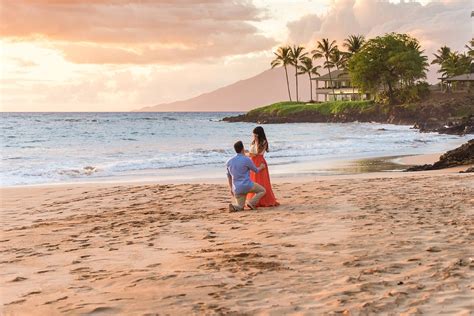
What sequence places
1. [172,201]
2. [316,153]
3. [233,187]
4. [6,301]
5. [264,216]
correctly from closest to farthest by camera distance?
[6,301], [264,216], [233,187], [172,201], [316,153]

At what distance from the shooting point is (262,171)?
10.9m

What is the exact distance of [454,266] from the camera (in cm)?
572

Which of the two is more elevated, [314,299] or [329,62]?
[329,62]

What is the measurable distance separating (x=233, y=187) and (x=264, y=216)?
1.39 meters

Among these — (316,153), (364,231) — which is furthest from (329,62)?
(364,231)

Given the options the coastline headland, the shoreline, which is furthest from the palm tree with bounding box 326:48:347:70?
the shoreline

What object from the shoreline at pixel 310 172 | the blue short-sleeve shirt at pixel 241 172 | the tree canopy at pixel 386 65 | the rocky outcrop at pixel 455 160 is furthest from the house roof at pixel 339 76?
the blue short-sleeve shirt at pixel 241 172

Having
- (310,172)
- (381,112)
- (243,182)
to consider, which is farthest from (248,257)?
(381,112)

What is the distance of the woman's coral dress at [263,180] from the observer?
10.7 metres

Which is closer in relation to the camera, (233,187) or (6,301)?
(6,301)

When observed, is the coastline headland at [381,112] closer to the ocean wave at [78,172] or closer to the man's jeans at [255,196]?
the ocean wave at [78,172]

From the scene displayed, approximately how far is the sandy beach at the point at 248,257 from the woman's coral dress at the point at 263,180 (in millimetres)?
309

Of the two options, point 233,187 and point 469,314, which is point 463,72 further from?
point 469,314

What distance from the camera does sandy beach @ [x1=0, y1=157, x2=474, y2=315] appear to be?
193 inches
